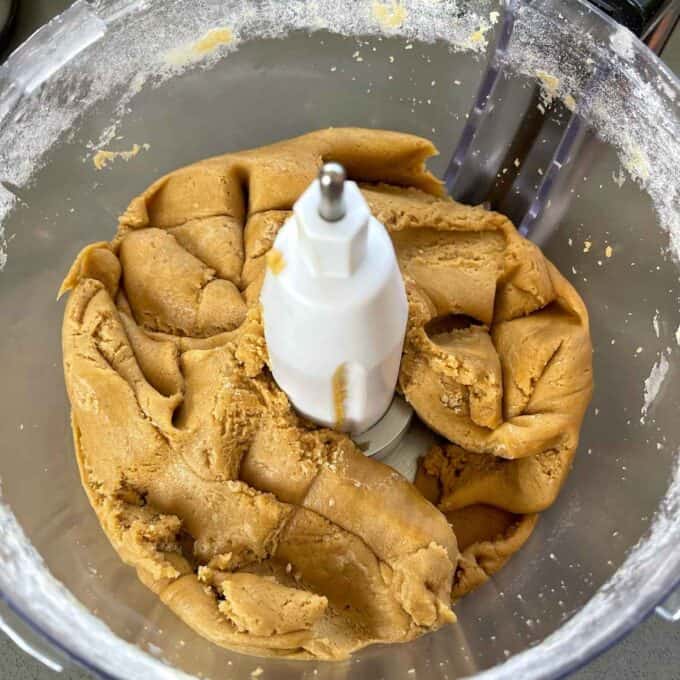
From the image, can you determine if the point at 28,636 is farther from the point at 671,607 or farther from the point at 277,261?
the point at 671,607

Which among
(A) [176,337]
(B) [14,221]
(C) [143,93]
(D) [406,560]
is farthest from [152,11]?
(D) [406,560]

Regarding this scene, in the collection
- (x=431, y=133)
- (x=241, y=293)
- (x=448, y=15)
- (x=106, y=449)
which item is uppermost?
(x=448, y=15)

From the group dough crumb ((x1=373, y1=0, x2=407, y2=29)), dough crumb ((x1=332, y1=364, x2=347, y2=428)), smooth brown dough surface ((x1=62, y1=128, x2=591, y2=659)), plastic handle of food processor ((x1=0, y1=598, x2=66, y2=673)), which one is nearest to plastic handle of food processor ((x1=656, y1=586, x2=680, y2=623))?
smooth brown dough surface ((x1=62, y1=128, x2=591, y2=659))

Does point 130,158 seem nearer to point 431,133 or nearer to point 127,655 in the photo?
point 431,133

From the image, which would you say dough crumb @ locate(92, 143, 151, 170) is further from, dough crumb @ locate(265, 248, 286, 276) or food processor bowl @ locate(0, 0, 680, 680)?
dough crumb @ locate(265, 248, 286, 276)

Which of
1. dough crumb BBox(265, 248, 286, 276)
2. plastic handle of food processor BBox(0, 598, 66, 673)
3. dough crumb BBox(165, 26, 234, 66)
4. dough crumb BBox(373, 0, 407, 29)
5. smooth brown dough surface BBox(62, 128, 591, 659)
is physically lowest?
plastic handle of food processor BBox(0, 598, 66, 673)

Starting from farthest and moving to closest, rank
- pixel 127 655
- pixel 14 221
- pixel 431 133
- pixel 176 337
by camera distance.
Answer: pixel 431 133 → pixel 14 221 → pixel 176 337 → pixel 127 655

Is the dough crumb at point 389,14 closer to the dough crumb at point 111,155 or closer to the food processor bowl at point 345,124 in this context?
the food processor bowl at point 345,124
